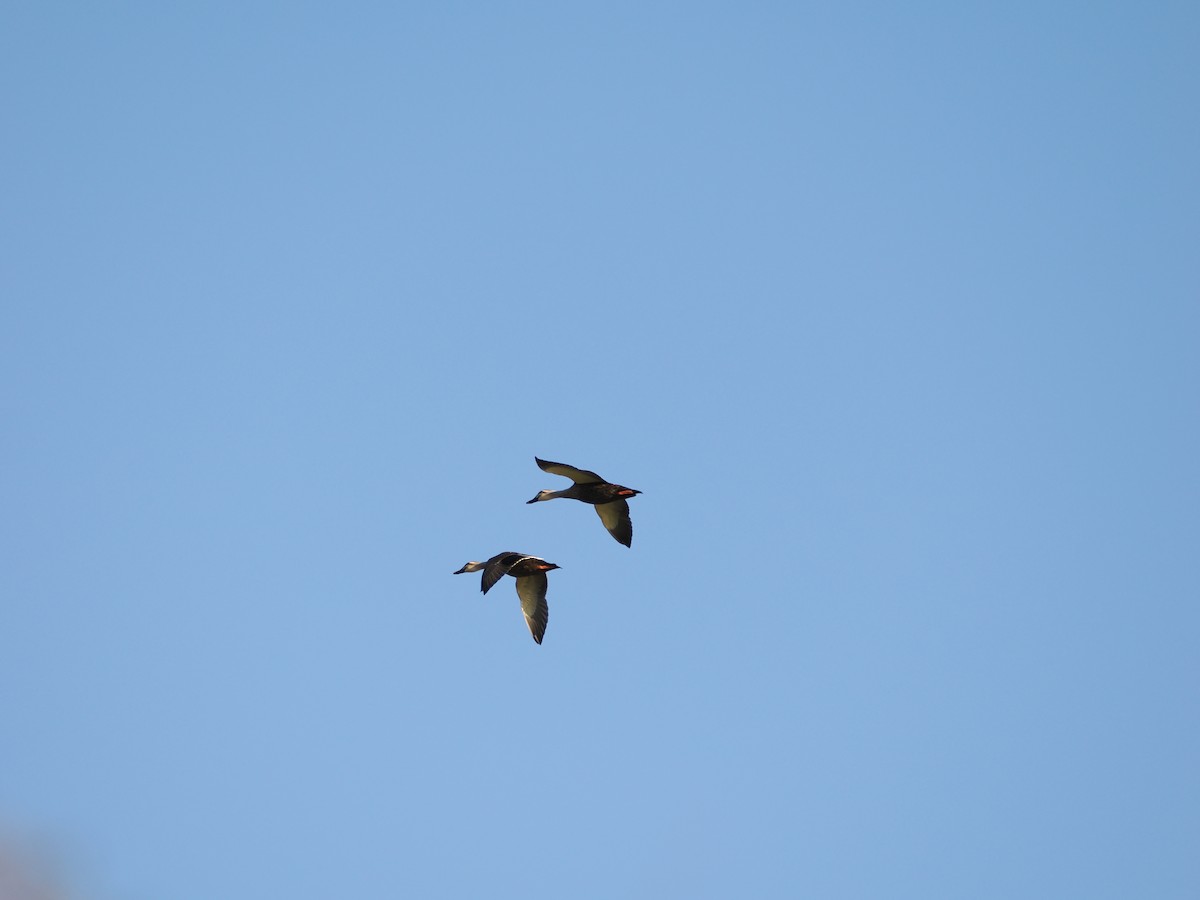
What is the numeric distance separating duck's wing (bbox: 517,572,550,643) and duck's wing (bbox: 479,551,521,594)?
36.0 inches

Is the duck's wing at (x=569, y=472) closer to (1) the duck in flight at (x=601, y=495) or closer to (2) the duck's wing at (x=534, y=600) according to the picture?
(1) the duck in flight at (x=601, y=495)

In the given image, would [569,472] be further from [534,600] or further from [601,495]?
[534,600]

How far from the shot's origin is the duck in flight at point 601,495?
26.3m

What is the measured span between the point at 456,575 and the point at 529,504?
3.09 m

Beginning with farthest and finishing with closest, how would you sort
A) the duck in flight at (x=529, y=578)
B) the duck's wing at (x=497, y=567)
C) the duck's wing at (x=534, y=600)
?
the duck's wing at (x=534, y=600), the duck in flight at (x=529, y=578), the duck's wing at (x=497, y=567)

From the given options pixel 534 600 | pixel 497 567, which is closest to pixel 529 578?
pixel 534 600

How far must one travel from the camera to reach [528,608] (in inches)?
1085

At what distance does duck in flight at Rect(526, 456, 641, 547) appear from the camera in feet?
86.2

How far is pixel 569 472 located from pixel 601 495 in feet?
3.48

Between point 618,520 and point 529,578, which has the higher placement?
point 618,520

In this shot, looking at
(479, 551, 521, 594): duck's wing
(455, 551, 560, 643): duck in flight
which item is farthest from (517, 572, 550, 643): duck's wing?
(479, 551, 521, 594): duck's wing

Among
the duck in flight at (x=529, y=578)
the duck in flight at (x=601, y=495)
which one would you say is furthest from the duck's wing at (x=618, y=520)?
the duck in flight at (x=529, y=578)

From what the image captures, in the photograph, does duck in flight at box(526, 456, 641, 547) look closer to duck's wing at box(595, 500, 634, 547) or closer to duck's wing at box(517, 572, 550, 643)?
duck's wing at box(595, 500, 634, 547)

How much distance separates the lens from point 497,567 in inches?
1028
